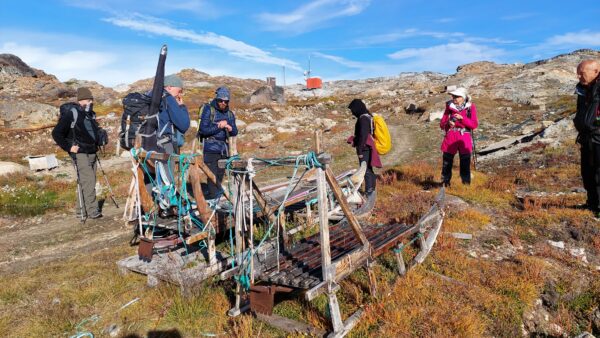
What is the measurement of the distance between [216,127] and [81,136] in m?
3.48

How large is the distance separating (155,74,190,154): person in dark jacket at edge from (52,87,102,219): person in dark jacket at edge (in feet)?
8.30

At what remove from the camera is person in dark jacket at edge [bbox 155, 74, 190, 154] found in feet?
24.0

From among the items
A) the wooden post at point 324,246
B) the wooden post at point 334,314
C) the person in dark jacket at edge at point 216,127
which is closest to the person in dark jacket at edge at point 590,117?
the wooden post at point 324,246

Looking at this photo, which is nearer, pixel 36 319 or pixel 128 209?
pixel 36 319

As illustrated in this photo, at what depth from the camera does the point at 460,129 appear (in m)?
9.48

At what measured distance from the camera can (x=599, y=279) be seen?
19.7ft

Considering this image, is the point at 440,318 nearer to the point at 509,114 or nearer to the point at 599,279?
the point at 599,279

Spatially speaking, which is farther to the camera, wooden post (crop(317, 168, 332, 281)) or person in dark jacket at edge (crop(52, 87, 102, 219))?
person in dark jacket at edge (crop(52, 87, 102, 219))

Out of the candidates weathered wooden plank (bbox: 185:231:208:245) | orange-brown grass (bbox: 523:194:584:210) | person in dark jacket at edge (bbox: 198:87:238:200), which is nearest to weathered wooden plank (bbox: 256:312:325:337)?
weathered wooden plank (bbox: 185:231:208:245)

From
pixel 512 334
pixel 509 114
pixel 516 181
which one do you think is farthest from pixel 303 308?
pixel 509 114

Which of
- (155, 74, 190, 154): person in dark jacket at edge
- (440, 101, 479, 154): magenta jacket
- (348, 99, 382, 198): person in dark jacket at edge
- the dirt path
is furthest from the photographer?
(440, 101, 479, 154): magenta jacket

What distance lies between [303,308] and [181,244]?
2720 millimetres

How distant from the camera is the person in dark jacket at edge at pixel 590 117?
23.2 feet

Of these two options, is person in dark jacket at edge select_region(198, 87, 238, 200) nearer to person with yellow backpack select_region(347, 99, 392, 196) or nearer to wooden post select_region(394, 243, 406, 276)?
person with yellow backpack select_region(347, 99, 392, 196)
